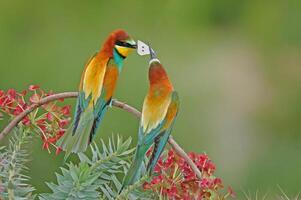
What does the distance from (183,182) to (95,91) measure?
0.43ft

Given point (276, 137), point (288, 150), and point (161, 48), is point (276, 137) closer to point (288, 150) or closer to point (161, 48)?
point (288, 150)

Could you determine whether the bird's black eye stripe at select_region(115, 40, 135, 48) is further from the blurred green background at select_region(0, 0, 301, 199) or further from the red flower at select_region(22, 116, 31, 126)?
the blurred green background at select_region(0, 0, 301, 199)

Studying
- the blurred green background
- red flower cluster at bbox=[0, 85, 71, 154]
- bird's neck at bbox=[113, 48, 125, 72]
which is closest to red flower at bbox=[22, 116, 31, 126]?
red flower cluster at bbox=[0, 85, 71, 154]

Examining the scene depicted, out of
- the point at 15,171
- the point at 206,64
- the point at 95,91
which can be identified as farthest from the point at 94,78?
the point at 206,64

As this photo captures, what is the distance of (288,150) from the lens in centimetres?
223

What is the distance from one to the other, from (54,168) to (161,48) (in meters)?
0.53

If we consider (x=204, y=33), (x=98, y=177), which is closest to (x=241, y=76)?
(x=204, y=33)

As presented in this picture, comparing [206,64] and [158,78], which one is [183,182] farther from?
[206,64]

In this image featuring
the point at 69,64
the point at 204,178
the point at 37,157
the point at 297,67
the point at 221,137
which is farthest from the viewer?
the point at 297,67

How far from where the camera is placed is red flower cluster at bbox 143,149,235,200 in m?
0.73

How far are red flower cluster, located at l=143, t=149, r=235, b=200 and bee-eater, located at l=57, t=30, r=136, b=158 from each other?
0.08m

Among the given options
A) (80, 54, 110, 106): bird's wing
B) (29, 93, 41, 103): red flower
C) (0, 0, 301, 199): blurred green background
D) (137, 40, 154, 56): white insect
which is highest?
(137, 40, 154, 56): white insect

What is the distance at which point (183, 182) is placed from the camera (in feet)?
2.42

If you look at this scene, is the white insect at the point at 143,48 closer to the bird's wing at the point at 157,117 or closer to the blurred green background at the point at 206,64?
the bird's wing at the point at 157,117
